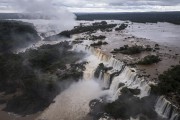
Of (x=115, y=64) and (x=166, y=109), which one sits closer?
(x=166, y=109)

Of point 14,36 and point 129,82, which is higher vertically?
point 14,36

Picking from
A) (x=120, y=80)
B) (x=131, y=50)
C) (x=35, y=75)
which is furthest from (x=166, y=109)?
(x=131, y=50)

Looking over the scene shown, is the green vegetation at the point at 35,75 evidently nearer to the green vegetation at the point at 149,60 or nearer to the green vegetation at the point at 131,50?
the green vegetation at the point at 131,50

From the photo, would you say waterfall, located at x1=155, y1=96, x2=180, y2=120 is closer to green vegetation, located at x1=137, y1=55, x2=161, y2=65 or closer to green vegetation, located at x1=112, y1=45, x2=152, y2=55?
green vegetation, located at x1=137, y1=55, x2=161, y2=65

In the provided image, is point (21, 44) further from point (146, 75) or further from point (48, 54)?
point (146, 75)

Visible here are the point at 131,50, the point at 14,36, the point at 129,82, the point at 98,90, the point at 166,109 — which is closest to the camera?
the point at 166,109

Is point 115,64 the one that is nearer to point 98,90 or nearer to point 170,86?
point 98,90
